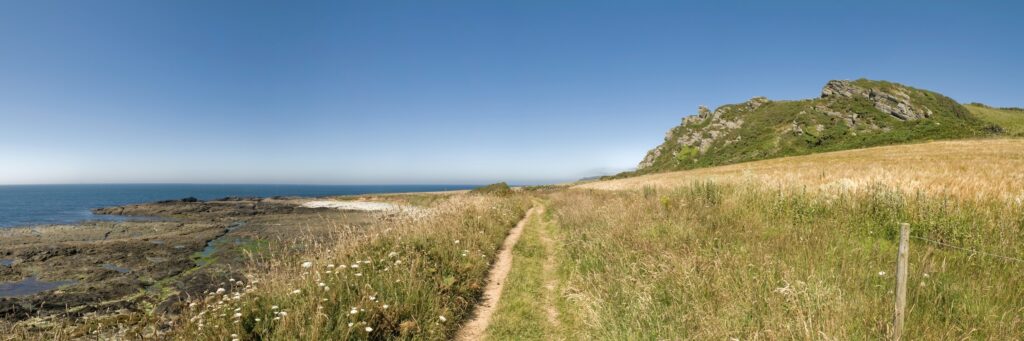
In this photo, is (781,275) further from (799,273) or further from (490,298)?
(490,298)

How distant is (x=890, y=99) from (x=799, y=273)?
116210 mm

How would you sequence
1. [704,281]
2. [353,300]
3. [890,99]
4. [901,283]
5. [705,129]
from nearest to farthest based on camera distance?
[901,283] → [704,281] → [353,300] → [890,99] → [705,129]

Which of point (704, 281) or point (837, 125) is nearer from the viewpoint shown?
point (704, 281)

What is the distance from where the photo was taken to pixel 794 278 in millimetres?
5238

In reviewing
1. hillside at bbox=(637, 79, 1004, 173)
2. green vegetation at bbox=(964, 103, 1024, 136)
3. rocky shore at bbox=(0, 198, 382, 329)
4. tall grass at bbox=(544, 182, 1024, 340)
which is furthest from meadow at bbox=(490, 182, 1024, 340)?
green vegetation at bbox=(964, 103, 1024, 136)

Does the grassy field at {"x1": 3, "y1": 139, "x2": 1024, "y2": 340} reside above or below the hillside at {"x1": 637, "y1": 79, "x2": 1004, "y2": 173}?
below

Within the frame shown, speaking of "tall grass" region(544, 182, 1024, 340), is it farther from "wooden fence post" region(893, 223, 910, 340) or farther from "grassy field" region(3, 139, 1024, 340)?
"wooden fence post" region(893, 223, 910, 340)

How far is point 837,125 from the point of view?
81125 millimetres

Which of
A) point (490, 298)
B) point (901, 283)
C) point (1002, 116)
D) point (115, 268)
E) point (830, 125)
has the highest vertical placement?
point (1002, 116)

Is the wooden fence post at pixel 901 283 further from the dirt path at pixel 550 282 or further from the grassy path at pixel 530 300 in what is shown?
the dirt path at pixel 550 282

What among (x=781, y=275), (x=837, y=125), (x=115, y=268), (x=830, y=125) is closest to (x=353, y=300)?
(x=781, y=275)

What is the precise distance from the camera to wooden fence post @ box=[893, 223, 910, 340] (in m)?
3.72

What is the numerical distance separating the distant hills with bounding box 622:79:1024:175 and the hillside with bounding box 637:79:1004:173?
0.33 ft

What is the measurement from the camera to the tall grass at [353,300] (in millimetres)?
5301
